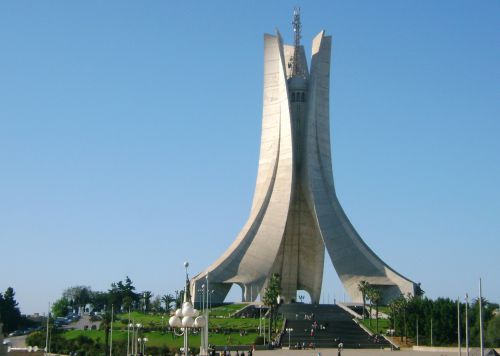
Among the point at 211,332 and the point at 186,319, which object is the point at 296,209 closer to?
the point at 211,332

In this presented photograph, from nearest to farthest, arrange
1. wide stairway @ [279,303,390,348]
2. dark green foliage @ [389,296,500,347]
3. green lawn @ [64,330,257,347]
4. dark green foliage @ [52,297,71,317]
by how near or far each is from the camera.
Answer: green lawn @ [64,330,257,347]
dark green foliage @ [389,296,500,347]
wide stairway @ [279,303,390,348]
dark green foliage @ [52,297,71,317]

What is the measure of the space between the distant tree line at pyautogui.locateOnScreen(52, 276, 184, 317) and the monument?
4.23m

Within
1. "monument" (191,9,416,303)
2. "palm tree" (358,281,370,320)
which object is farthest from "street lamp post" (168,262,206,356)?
"monument" (191,9,416,303)

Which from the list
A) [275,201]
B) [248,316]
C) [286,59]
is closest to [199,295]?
[248,316]

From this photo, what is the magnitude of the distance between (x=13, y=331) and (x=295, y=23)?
23.3 m

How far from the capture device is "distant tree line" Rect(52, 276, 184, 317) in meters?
51.1

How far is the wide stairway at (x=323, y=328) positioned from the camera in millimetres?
33281

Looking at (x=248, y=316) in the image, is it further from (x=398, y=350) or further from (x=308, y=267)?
(x=398, y=350)

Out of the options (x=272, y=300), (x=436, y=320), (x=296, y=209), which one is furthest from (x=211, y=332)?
(x=296, y=209)

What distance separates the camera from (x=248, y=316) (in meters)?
41.1

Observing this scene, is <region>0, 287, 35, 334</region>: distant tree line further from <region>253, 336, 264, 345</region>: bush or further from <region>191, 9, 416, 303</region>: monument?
<region>253, 336, 264, 345</region>: bush

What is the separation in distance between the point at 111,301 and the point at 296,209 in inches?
606

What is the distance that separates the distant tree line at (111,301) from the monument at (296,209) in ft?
13.9

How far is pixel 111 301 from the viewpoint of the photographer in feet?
181
